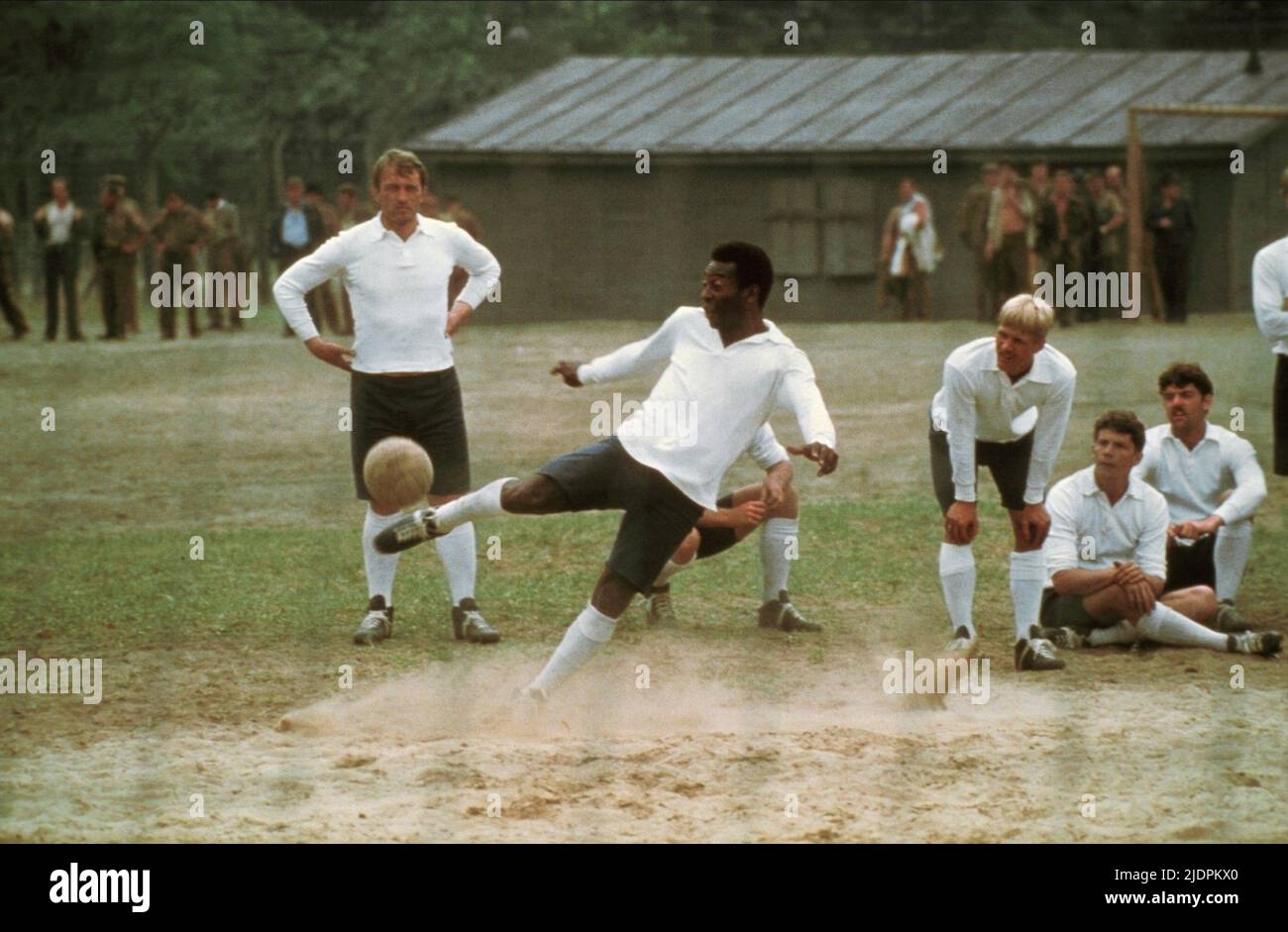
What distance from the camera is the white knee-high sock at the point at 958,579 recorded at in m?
9.20

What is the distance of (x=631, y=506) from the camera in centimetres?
788

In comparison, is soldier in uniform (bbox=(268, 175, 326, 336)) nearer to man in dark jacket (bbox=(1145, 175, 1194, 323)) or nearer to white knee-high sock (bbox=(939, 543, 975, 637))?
man in dark jacket (bbox=(1145, 175, 1194, 323))

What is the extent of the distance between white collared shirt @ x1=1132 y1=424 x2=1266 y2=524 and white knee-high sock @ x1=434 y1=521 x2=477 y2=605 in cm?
327

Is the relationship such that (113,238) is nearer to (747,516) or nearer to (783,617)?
(783,617)

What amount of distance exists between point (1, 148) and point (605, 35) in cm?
1633

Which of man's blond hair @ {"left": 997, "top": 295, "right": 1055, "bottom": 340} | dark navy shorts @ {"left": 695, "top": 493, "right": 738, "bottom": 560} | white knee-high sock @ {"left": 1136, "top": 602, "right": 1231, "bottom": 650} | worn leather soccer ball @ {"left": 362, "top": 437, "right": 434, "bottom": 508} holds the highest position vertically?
man's blond hair @ {"left": 997, "top": 295, "right": 1055, "bottom": 340}

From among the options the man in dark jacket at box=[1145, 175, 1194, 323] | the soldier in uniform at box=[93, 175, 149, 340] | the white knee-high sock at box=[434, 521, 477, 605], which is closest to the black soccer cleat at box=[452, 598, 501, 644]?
the white knee-high sock at box=[434, 521, 477, 605]

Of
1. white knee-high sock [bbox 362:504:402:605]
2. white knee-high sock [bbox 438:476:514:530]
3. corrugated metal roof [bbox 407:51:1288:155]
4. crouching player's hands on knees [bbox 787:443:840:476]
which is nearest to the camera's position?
crouching player's hands on knees [bbox 787:443:840:476]

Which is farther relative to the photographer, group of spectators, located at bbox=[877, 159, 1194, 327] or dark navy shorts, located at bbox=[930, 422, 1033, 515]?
group of spectators, located at bbox=[877, 159, 1194, 327]

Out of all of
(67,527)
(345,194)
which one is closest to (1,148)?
(345,194)

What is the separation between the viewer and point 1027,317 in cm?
862

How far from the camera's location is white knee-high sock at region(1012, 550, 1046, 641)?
925 cm

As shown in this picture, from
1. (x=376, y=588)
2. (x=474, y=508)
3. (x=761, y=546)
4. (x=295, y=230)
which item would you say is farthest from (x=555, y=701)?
(x=295, y=230)
